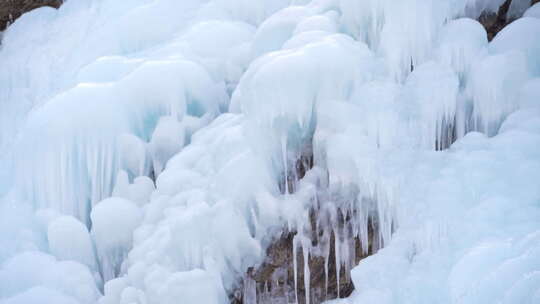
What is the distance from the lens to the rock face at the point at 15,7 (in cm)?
791

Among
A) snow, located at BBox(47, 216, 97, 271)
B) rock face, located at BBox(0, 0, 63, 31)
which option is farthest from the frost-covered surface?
rock face, located at BBox(0, 0, 63, 31)

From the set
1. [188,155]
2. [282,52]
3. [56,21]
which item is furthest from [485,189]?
[56,21]

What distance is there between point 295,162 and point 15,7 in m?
4.91

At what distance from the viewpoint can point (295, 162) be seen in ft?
16.1

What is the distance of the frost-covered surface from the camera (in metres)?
4.08

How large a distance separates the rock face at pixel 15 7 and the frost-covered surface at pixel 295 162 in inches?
95.1

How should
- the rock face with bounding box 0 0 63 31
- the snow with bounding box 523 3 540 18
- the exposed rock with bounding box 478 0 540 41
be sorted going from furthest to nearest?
1. the rock face with bounding box 0 0 63 31
2. the exposed rock with bounding box 478 0 540 41
3. the snow with bounding box 523 3 540 18

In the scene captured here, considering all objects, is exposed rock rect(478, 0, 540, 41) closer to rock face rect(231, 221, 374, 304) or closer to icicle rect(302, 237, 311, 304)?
rock face rect(231, 221, 374, 304)

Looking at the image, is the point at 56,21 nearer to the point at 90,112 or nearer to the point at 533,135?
the point at 90,112

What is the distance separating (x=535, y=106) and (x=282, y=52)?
1865 millimetres

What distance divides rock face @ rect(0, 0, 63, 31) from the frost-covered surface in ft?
7.92

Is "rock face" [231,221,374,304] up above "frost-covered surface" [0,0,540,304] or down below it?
below

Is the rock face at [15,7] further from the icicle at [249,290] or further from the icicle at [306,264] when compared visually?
the icicle at [306,264]

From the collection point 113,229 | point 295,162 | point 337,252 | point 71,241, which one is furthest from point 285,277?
point 71,241
